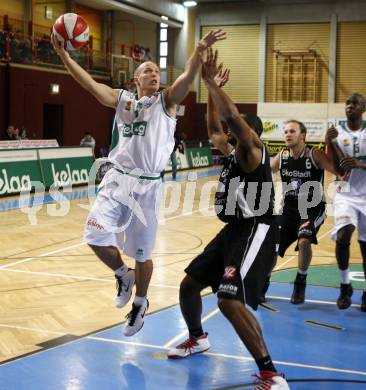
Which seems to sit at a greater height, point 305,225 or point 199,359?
point 305,225

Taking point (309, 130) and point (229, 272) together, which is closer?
point (229, 272)

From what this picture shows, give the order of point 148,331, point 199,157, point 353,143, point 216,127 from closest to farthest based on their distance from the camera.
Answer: point 216,127, point 148,331, point 353,143, point 199,157

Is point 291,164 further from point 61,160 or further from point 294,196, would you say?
point 61,160

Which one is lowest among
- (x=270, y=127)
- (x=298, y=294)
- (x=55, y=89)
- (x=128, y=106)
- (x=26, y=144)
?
(x=298, y=294)

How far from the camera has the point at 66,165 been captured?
18797mm

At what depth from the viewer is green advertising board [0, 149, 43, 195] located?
16312 millimetres

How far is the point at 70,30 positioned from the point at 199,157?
76.2 ft

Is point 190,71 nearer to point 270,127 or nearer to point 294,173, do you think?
point 294,173

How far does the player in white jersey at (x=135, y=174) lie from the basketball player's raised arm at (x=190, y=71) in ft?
0.04

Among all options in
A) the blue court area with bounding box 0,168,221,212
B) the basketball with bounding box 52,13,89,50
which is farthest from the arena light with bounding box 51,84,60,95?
the basketball with bounding box 52,13,89,50

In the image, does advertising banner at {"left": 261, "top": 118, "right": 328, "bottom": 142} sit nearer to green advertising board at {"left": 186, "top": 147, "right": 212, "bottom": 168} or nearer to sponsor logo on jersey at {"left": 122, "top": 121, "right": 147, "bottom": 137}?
green advertising board at {"left": 186, "top": 147, "right": 212, "bottom": 168}

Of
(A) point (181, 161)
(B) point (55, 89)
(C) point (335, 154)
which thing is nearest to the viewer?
(C) point (335, 154)

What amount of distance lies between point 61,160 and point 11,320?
1215 centimetres

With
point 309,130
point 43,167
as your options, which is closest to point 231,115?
point 43,167
